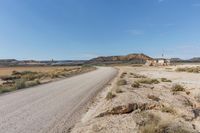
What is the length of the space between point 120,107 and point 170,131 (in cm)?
456

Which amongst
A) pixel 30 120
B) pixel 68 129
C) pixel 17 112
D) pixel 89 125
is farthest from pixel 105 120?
pixel 17 112

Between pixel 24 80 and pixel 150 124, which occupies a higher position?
pixel 150 124

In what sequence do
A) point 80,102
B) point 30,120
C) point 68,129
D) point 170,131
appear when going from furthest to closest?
point 80,102 → point 30,120 → point 68,129 → point 170,131

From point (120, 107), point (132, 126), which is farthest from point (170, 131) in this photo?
point (120, 107)

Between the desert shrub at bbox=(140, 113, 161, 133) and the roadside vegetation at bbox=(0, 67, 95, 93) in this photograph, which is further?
the roadside vegetation at bbox=(0, 67, 95, 93)

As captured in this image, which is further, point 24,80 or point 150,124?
point 24,80

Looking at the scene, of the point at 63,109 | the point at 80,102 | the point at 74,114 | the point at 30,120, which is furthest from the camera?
the point at 80,102

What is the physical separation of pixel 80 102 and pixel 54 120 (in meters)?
4.97

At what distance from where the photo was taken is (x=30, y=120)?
10.5m

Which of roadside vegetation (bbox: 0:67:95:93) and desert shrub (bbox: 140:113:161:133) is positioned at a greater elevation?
desert shrub (bbox: 140:113:161:133)

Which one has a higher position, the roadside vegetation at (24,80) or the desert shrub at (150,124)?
the desert shrub at (150,124)

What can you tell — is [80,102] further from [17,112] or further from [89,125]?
[89,125]

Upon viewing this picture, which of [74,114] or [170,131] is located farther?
[74,114]

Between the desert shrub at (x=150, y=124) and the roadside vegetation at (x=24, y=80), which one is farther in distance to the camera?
the roadside vegetation at (x=24, y=80)
